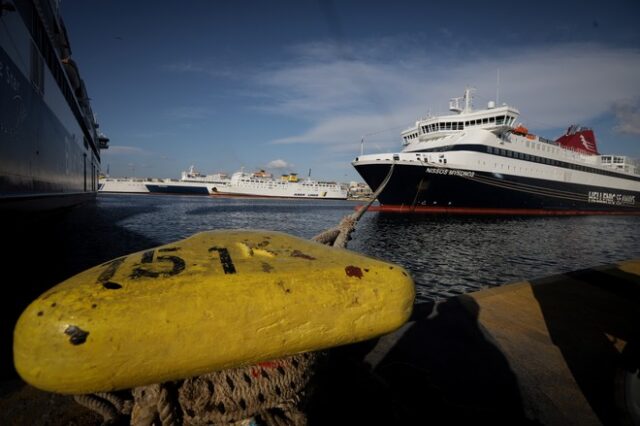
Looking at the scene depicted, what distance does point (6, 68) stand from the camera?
4.18m

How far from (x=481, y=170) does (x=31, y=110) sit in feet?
94.6

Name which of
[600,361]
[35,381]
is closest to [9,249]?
[35,381]

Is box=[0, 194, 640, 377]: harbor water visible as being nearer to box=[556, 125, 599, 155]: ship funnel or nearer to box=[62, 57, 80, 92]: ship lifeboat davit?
box=[62, 57, 80, 92]: ship lifeboat davit

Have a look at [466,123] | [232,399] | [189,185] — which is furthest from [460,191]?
[189,185]

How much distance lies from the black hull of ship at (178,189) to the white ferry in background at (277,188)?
366 centimetres

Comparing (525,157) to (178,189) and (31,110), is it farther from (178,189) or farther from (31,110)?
(178,189)

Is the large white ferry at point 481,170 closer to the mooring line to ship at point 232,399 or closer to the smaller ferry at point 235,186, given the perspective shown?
the mooring line to ship at point 232,399

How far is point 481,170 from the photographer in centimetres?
2705

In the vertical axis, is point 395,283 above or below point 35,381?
above

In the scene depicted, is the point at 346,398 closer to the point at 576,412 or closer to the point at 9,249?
the point at 576,412

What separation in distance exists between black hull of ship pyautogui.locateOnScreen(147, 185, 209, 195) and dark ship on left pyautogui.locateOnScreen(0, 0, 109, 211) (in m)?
71.7

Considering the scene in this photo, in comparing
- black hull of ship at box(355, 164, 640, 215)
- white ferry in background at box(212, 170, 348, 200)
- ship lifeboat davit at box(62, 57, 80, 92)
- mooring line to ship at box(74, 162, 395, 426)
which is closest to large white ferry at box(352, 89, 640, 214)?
black hull of ship at box(355, 164, 640, 215)

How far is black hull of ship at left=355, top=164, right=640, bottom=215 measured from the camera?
83.7ft

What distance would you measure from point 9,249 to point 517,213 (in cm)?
3438
